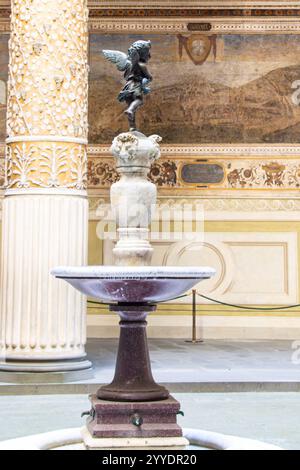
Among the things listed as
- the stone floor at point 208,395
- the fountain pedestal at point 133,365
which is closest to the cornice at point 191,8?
the stone floor at point 208,395

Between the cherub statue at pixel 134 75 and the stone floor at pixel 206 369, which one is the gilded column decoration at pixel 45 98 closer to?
the stone floor at pixel 206 369

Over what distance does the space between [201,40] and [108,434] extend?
33.4ft

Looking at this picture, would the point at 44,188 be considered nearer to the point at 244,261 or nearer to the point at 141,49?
the point at 141,49

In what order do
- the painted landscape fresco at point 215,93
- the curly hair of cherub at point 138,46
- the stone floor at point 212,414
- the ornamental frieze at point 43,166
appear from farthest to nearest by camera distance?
the painted landscape fresco at point 215,93, the ornamental frieze at point 43,166, the stone floor at point 212,414, the curly hair of cherub at point 138,46

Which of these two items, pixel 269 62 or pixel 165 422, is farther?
pixel 269 62

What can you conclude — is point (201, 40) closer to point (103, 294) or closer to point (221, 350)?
point (221, 350)

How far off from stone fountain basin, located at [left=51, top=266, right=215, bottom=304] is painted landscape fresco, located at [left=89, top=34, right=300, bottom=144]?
8.93 meters

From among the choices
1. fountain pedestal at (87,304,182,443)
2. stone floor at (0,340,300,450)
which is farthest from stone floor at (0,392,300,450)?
fountain pedestal at (87,304,182,443)

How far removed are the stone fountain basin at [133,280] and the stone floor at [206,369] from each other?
3.14 metres

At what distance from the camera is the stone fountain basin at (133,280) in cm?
463

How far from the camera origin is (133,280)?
467 cm

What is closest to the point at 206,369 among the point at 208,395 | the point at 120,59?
the point at 208,395

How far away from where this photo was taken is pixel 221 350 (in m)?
11.0
